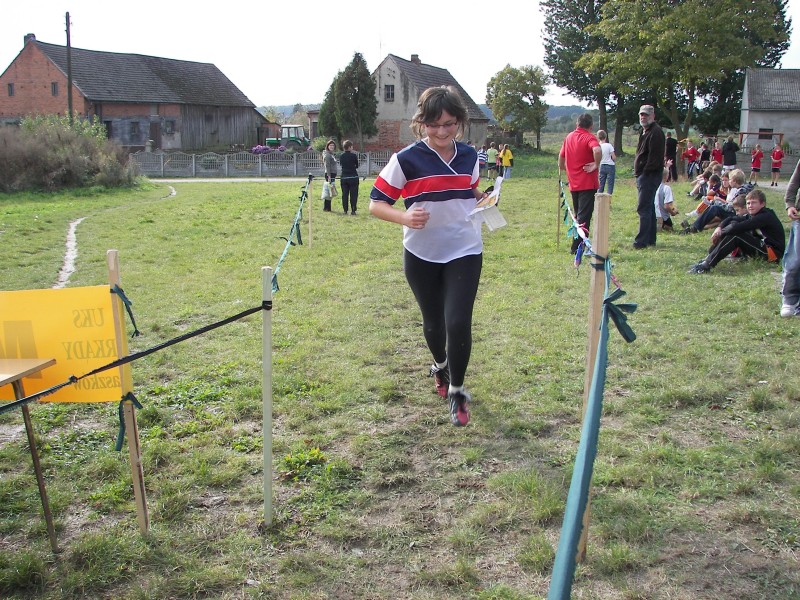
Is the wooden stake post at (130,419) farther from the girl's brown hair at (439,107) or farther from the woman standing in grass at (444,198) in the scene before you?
the girl's brown hair at (439,107)

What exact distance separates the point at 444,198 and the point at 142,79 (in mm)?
54048

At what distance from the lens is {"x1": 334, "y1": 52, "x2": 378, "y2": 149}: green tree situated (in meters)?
47.1

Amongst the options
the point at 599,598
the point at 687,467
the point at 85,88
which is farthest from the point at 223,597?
the point at 85,88

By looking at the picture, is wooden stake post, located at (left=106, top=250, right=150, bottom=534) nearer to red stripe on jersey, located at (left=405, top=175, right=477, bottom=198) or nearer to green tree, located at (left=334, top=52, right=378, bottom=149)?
red stripe on jersey, located at (left=405, top=175, right=477, bottom=198)

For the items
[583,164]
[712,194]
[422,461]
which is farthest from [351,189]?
[422,461]

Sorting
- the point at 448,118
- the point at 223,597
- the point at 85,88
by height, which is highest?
the point at 85,88

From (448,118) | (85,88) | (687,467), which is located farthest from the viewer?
(85,88)

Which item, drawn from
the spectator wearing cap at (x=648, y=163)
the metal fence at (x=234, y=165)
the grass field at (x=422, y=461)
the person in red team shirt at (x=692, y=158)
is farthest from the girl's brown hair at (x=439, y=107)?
the metal fence at (x=234, y=165)

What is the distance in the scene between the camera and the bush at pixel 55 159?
25125mm

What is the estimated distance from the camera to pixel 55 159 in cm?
2600

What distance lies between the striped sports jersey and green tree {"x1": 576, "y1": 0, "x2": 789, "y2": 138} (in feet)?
110

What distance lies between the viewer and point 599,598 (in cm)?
287

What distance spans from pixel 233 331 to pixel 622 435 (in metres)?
4.14

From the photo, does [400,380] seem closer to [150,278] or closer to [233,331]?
[233,331]
